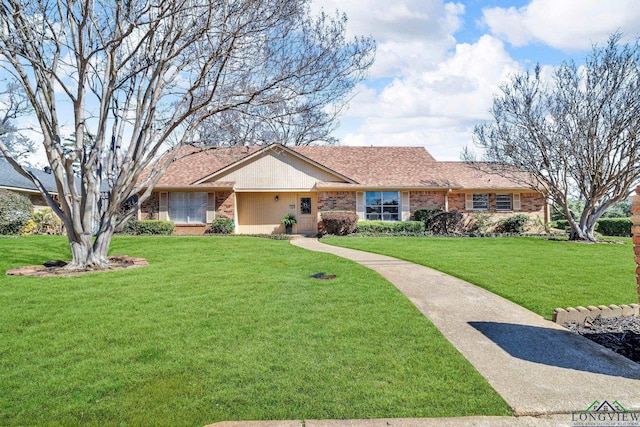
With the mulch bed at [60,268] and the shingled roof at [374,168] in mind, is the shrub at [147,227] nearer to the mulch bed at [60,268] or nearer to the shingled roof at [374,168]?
the shingled roof at [374,168]

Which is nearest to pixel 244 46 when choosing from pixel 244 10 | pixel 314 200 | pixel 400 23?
pixel 244 10

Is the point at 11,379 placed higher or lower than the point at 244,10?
lower

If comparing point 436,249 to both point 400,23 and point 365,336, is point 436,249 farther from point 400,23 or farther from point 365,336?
point 365,336

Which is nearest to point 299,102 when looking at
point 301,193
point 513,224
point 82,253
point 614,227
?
point 82,253

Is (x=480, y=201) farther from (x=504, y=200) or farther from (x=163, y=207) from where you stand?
(x=163, y=207)

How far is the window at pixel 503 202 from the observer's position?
21.7 meters

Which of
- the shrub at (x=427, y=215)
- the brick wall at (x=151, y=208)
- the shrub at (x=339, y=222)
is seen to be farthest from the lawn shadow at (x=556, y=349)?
the brick wall at (x=151, y=208)

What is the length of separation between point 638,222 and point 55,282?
30.3 feet

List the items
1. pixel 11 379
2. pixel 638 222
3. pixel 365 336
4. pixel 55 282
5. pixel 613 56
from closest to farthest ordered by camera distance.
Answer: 1. pixel 11 379
2. pixel 638 222
3. pixel 365 336
4. pixel 55 282
5. pixel 613 56

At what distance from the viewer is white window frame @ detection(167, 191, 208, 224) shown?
66.8ft

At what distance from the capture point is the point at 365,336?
4.82m

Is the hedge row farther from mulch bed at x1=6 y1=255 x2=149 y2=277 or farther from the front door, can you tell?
mulch bed at x1=6 y1=255 x2=149 y2=277

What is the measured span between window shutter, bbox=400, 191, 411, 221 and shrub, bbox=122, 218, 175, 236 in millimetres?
11990

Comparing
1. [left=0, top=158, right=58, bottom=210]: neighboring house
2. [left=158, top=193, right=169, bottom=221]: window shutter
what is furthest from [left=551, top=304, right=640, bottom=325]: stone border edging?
[left=0, top=158, right=58, bottom=210]: neighboring house
